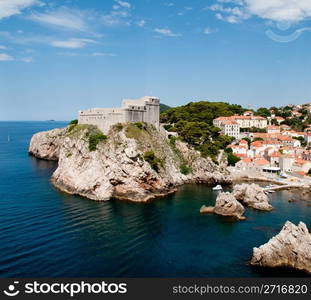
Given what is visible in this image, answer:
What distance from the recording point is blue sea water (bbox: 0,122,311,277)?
890 inches

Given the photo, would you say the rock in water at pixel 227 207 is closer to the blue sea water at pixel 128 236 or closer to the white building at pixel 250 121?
the blue sea water at pixel 128 236

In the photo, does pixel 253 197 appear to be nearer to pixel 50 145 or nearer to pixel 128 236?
pixel 128 236

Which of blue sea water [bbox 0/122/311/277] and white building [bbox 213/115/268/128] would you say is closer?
blue sea water [bbox 0/122/311/277]

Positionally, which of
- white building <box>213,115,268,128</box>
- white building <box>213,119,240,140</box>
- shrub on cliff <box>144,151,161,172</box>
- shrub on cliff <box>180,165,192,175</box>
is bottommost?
shrub on cliff <box>180,165,192,175</box>

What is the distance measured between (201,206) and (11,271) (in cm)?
2308

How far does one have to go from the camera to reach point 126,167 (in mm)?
42094

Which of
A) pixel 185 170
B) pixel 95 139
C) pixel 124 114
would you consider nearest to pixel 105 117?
pixel 124 114

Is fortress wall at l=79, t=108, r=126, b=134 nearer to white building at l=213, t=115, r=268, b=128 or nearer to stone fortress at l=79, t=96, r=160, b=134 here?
stone fortress at l=79, t=96, r=160, b=134

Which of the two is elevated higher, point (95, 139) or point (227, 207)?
point (95, 139)

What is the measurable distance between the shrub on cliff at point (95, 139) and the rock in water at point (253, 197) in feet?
67.7

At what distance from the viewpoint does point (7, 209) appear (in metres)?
34.9

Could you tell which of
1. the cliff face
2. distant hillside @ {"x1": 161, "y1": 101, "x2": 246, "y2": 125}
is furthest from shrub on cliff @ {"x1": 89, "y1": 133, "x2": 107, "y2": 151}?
distant hillside @ {"x1": 161, "y1": 101, "x2": 246, "y2": 125}

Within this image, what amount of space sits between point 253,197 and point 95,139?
23668mm

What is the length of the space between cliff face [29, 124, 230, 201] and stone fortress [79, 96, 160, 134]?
1.87 metres
